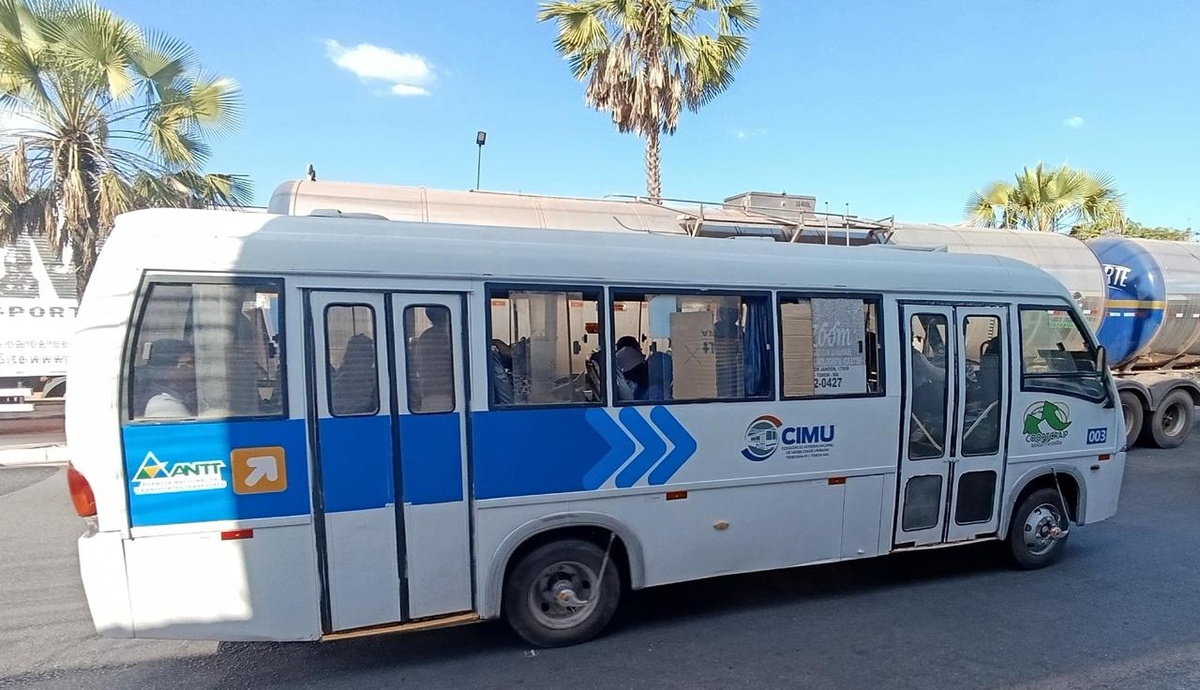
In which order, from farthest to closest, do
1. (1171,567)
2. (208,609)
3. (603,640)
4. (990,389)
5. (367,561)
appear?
(1171,567) < (990,389) < (603,640) < (367,561) < (208,609)

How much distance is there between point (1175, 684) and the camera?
4188 mm

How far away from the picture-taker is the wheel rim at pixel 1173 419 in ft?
41.5

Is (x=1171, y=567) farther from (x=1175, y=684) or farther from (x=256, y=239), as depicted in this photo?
(x=256, y=239)

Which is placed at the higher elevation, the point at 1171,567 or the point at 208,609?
the point at 208,609

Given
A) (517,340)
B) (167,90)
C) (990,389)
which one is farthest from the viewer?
(167,90)

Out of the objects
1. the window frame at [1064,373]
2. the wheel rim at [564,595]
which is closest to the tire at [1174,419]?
the window frame at [1064,373]

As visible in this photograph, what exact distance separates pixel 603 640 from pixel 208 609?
239cm

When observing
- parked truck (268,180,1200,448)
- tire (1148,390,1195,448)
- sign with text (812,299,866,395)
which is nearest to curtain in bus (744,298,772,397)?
sign with text (812,299,866,395)

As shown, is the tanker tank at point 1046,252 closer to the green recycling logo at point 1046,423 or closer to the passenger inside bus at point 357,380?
the green recycling logo at point 1046,423

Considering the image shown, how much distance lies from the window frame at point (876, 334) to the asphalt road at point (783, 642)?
159 cm

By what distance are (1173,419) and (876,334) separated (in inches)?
434

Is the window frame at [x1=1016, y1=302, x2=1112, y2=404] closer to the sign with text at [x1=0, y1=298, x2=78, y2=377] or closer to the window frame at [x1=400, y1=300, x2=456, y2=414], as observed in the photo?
the window frame at [x1=400, y1=300, x2=456, y2=414]

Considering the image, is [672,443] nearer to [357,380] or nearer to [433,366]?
[433,366]

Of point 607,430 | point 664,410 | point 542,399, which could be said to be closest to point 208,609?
point 542,399
